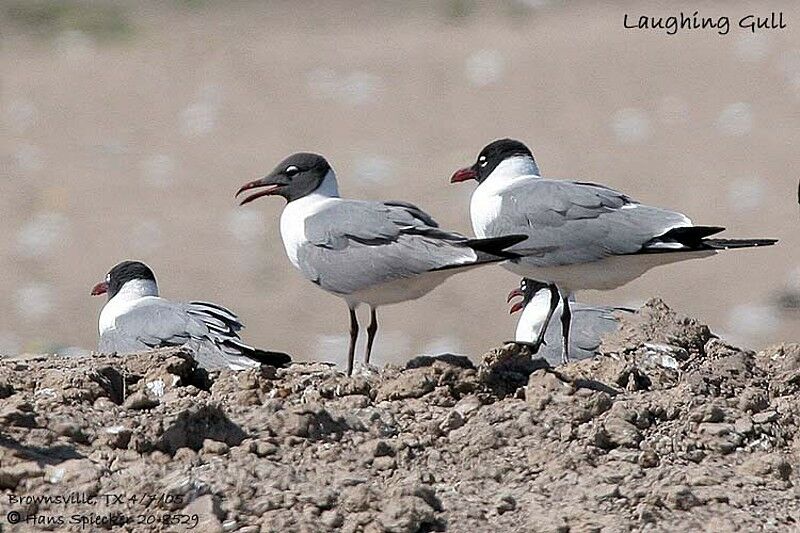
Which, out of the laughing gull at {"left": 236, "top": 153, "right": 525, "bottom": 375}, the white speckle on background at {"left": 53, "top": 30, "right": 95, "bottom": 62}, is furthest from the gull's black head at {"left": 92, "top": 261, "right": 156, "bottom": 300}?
the white speckle on background at {"left": 53, "top": 30, "right": 95, "bottom": 62}

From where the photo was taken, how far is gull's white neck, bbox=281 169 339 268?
8.14 metres

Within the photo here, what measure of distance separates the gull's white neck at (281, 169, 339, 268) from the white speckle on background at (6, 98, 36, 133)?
12.8 meters

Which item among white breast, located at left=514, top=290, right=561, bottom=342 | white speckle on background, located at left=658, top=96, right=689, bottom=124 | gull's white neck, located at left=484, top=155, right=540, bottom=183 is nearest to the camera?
gull's white neck, located at left=484, top=155, right=540, bottom=183

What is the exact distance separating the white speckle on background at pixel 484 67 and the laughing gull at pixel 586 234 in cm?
1399

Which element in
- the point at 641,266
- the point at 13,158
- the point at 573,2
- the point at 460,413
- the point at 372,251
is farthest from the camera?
the point at 573,2

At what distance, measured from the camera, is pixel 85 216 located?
1742 cm

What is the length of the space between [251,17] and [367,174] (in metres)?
9.37

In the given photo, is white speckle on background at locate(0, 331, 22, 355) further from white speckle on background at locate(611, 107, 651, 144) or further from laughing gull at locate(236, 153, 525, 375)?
white speckle on background at locate(611, 107, 651, 144)

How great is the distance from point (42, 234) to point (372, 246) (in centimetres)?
993

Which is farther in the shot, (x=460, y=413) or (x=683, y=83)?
(x=683, y=83)

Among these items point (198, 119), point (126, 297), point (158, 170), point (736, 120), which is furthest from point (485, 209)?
point (198, 119)

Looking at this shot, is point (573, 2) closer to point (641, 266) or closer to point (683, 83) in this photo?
point (683, 83)

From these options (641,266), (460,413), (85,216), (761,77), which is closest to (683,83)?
(761,77)

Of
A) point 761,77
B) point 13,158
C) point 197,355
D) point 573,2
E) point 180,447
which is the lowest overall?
point 180,447
